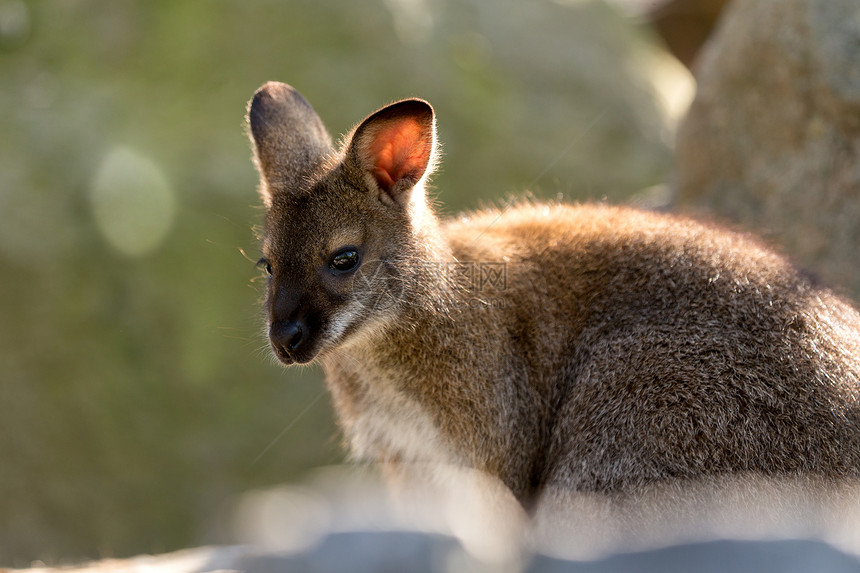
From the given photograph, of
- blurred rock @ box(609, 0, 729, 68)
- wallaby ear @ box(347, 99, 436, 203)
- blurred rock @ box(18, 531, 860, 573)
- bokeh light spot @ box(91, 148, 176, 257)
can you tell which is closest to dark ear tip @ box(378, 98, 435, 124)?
wallaby ear @ box(347, 99, 436, 203)

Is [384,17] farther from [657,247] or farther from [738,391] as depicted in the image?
[738,391]

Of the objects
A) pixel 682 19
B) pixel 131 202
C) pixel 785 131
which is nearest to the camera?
pixel 785 131

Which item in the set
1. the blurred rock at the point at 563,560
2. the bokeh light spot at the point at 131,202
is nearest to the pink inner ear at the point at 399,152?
the blurred rock at the point at 563,560

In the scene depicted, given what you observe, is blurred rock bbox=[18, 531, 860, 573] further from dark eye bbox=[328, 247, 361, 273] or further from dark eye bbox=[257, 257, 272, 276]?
dark eye bbox=[257, 257, 272, 276]

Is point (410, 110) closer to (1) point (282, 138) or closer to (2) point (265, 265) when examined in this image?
(1) point (282, 138)

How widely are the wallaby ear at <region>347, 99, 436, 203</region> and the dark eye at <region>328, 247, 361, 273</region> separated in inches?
18.2

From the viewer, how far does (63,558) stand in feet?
29.4

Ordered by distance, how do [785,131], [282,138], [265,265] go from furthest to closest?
[785,131]
[282,138]
[265,265]

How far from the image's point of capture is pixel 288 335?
4434mm

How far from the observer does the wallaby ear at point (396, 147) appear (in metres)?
4.66

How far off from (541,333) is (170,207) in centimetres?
669

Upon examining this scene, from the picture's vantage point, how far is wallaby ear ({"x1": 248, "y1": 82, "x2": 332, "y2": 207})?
5.19 meters

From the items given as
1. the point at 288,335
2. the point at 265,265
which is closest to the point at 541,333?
the point at 288,335

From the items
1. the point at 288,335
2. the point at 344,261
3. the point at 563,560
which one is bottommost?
the point at 563,560
